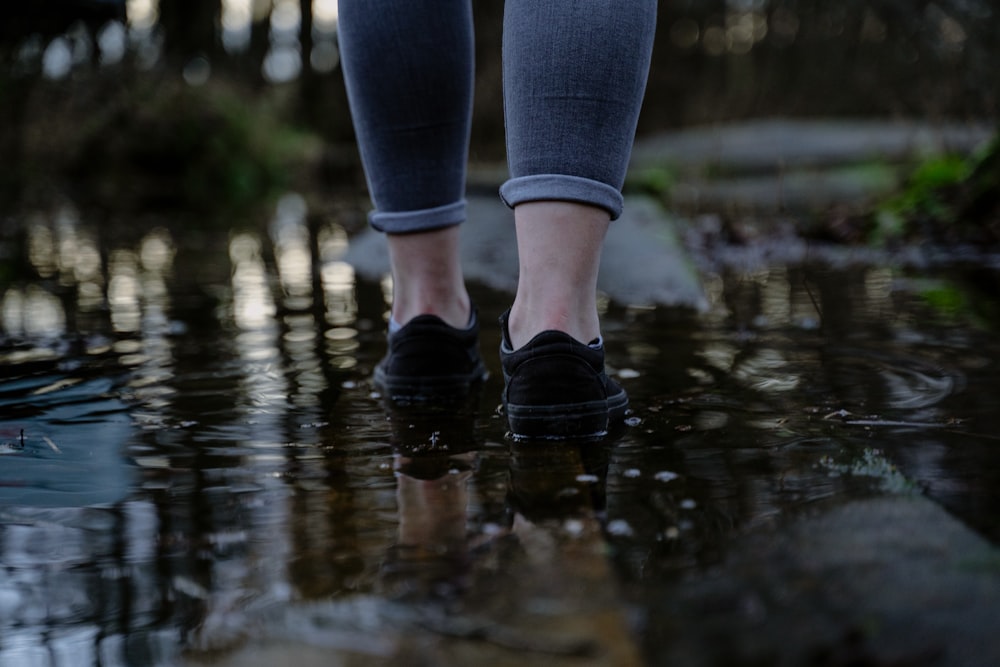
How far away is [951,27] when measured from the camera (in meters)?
5.02

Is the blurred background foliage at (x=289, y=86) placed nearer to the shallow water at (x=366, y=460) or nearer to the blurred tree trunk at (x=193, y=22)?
the blurred tree trunk at (x=193, y=22)

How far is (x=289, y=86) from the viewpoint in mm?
16922

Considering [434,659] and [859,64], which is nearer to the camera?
[434,659]

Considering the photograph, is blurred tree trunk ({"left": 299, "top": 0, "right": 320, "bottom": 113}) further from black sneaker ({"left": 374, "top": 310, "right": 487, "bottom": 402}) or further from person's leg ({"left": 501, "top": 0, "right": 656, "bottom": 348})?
person's leg ({"left": 501, "top": 0, "right": 656, "bottom": 348})

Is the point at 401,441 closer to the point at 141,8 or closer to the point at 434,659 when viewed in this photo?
the point at 434,659

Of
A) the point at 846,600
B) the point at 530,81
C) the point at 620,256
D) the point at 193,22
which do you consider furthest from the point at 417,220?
the point at 193,22

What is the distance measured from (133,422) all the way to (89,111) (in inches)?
375

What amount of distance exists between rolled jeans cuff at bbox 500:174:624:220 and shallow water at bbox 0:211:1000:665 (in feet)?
1.07

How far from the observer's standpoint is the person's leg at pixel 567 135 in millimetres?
1425

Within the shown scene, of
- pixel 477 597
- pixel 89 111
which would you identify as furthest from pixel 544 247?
pixel 89 111

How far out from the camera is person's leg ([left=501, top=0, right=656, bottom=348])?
1425mm

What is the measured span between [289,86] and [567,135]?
1629 centimetres

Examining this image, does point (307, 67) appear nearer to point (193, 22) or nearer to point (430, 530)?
point (193, 22)

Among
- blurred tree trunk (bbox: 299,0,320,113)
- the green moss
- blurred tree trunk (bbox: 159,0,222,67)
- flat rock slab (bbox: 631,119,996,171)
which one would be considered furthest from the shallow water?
blurred tree trunk (bbox: 299,0,320,113)
